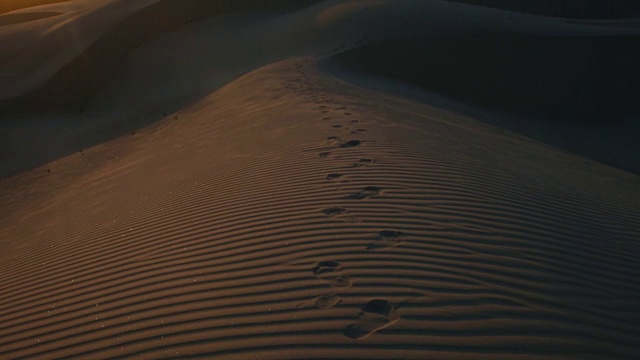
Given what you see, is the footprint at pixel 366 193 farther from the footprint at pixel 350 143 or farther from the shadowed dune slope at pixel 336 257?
the footprint at pixel 350 143

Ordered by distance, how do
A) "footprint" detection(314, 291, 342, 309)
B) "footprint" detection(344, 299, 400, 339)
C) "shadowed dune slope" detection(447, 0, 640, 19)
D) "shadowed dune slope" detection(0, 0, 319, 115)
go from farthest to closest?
"shadowed dune slope" detection(447, 0, 640, 19)
"shadowed dune slope" detection(0, 0, 319, 115)
"footprint" detection(314, 291, 342, 309)
"footprint" detection(344, 299, 400, 339)

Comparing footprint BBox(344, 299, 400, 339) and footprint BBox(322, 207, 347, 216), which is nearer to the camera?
footprint BBox(344, 299, 400, 339)

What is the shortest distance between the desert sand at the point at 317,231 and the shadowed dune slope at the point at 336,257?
18mm

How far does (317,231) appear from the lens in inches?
192

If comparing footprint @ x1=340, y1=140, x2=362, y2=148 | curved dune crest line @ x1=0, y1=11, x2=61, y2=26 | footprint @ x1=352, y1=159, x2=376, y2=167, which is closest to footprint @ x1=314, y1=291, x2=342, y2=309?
footprint @ x1=352, y1=159, x2=376, y2=167

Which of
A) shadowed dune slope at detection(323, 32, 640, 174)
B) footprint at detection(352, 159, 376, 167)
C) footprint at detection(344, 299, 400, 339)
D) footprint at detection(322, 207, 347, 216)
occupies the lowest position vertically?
shadowed dune slope at detection(323, 32, 640, 174)

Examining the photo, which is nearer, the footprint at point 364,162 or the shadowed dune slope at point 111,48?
the footprint at point 364,162

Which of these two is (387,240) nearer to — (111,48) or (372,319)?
(372,319)

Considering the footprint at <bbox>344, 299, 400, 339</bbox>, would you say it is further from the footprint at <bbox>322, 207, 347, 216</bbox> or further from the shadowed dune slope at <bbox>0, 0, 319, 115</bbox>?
the shadowed dune slope at <bbox>0, 0, 319, 115</bbox>

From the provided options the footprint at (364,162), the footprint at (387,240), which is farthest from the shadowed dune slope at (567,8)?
the footprint at (387,240)

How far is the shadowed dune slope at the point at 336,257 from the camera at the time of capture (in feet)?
11.4

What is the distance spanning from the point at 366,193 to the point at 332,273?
173cm

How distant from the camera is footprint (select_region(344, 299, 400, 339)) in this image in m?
3.40

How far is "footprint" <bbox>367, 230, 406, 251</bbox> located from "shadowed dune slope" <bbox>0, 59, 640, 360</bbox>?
27 mm
